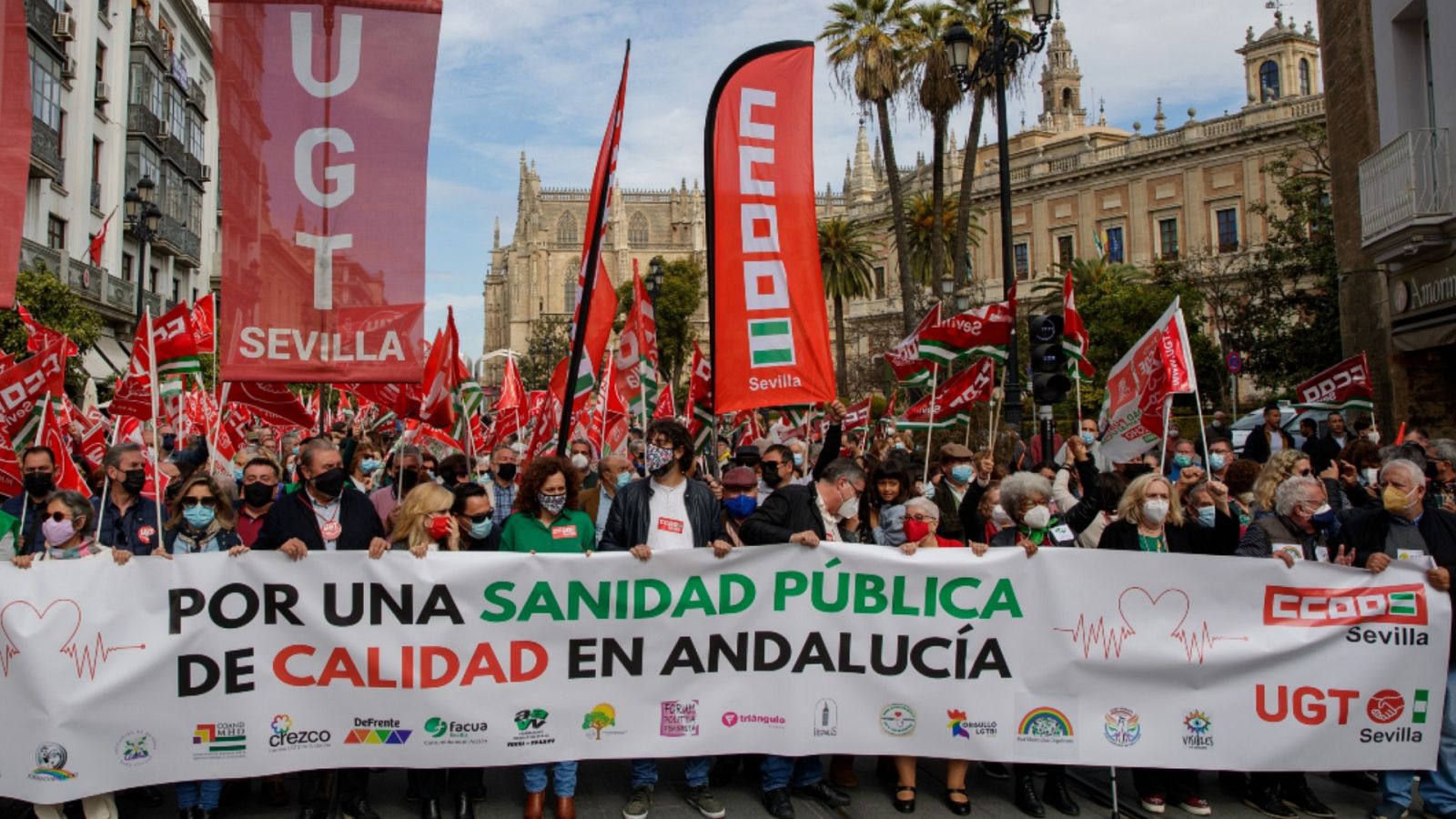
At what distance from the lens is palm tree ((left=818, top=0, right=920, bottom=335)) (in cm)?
2956

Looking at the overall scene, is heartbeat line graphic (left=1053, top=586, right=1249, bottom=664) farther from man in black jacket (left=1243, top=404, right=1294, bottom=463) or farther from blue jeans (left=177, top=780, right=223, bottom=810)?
man in black jacket (left=1243, top=404, right=1294, bottom=463)

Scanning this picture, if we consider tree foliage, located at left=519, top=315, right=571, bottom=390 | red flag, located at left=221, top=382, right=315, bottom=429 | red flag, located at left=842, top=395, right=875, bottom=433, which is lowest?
red flag, located at left=221, top=382, right=315, bottom=429

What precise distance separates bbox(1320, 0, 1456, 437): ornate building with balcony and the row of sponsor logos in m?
9.31

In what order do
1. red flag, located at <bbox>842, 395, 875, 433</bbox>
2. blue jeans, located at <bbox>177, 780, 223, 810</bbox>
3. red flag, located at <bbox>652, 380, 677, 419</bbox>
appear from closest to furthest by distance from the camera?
blue jeans, located at <bbox>177, 780, 223, 810</bbox>, red flag, located at <bbox>652, 380, 677, 419</bbox>, red flag, located at <bbox>842, 395, 875, 433</bbox>

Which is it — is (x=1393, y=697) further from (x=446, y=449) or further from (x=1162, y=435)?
(x=446, y=449)

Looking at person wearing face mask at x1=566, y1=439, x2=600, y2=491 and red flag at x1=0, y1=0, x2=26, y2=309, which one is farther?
person wearing face mask at x1=566, y1=439, x2=600, y2=491

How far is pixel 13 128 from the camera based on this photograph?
246 inches

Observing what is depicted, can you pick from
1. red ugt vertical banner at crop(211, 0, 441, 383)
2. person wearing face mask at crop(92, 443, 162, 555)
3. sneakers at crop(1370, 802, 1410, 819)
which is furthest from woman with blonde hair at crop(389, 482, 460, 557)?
sneakers at crop(1370, 802, 1410, 819)

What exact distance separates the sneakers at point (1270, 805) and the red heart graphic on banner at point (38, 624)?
572 cm

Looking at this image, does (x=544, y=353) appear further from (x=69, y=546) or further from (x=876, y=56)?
(x=69, y=546)

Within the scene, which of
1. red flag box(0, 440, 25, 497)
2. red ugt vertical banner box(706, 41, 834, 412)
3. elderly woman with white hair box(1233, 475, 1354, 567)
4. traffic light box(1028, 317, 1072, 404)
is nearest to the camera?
elderly woman with white hair box(1233, 475, 1354, 567)

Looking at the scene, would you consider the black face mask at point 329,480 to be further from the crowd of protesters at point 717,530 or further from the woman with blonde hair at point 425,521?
the woman with blonde hair at point 425,521

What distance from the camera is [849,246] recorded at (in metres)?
50.6

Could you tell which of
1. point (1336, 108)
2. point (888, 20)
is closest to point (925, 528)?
point (1336, 108)
